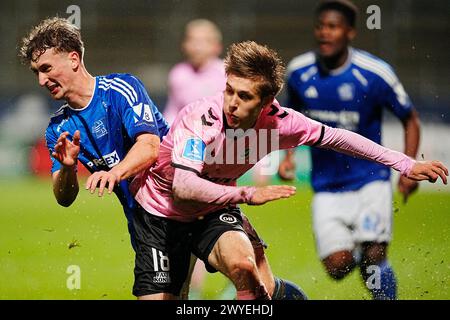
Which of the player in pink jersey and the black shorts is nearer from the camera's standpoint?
the player in pink jersey

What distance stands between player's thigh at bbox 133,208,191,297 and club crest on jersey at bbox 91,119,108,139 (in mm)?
552

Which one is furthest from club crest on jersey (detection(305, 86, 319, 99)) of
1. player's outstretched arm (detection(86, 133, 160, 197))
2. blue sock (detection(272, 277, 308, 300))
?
player's outstretched arm (detection(86, 133, 160, 197))

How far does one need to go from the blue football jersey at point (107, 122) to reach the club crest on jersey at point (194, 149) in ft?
1.78

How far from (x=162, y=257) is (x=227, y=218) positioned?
446 millimetres

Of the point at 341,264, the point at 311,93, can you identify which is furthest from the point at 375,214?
the point at 311,93

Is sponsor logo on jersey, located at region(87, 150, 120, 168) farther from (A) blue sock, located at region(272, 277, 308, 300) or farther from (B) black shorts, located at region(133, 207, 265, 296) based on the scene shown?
(A) blue sock, located at region(272, 277, 308, 300)

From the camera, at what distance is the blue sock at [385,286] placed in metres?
6.39

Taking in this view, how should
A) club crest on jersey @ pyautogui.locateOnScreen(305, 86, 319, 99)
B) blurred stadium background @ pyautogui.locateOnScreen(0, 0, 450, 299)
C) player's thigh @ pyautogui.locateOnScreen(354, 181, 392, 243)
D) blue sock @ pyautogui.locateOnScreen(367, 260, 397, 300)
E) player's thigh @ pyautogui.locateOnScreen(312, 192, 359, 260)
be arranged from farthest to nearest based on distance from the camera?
blurred stadium background @ pyautogui.locateOnScreen(0, 0, 450, 299) < club crest on jersey @ pyautogui.locateOnScreen(305, 86, 319, 99) < player's thigh @ pyautogui.locateOnScreen(312, 192, 359, 260) < player's thigh @ pyautogui.locateOnScreen(354, 181, 392, 243) < blue sock @ pyautogui.locateOnScreen(367, 260, 397, 300)

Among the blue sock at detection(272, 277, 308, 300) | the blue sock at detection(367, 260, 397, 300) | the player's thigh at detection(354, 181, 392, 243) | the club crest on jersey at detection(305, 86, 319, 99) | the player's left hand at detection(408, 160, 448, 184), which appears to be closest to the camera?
the player's left hand at detection(408, 160, 448, 184)

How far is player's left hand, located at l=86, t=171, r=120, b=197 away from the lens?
4320 mm

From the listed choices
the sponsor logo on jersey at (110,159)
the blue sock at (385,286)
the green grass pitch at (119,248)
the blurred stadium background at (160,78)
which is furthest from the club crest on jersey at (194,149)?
the blurred stadium background at (160,78)

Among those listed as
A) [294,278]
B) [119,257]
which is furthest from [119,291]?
[119,257]

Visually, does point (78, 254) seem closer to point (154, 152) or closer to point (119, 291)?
point (119, 291)

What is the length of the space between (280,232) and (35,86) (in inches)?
253
